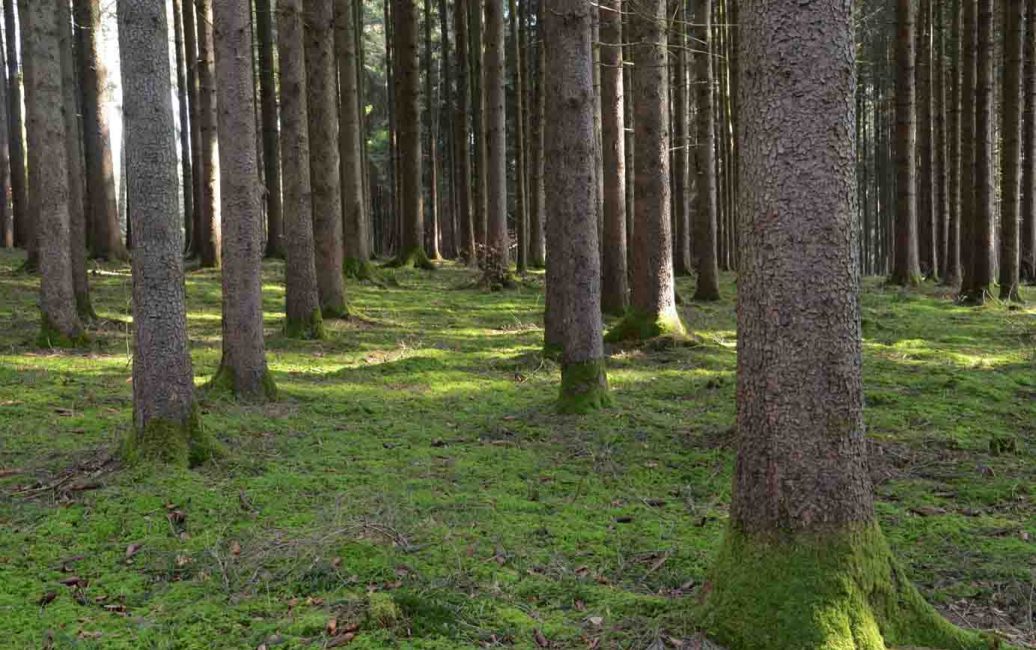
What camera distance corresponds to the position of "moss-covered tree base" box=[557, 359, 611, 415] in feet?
27.5

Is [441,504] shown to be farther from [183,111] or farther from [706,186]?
[183,111]

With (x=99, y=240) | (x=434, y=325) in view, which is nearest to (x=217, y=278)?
(x=99, y=240)

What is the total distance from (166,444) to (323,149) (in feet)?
27.3

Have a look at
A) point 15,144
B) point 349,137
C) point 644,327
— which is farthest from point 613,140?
point 15,144

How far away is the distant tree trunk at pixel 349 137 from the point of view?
17.2m

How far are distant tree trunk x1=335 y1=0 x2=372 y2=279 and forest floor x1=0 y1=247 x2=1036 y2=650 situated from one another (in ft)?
24.7

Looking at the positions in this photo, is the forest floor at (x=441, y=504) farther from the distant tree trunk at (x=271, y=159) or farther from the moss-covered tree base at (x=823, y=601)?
the distant tree trunk at (x=271, y=159)

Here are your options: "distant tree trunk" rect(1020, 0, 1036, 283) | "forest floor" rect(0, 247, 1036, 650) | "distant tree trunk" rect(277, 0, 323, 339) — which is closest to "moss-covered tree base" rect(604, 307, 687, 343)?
"forest floor" rect(0, 247, 1036, 650)

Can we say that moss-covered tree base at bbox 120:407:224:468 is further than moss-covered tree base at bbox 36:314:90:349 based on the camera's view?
No

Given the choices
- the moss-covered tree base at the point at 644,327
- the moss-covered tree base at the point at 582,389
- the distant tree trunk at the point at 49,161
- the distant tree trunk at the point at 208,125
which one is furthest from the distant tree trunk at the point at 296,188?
the moss-covered tree base at the point at 582,389

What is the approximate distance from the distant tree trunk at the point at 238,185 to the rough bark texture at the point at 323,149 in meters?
5.05

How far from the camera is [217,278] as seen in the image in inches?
722

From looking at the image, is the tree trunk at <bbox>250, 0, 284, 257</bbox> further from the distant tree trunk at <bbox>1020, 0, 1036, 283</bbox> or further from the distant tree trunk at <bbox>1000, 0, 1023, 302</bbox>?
the distant tree trunk at <bbox>1020, 0, 1036, 283</bbox>

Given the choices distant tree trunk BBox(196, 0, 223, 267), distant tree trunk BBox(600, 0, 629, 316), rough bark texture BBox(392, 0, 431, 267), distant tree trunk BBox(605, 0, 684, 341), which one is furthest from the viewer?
rough bark texture BBox(392, 0, 431, 267)
